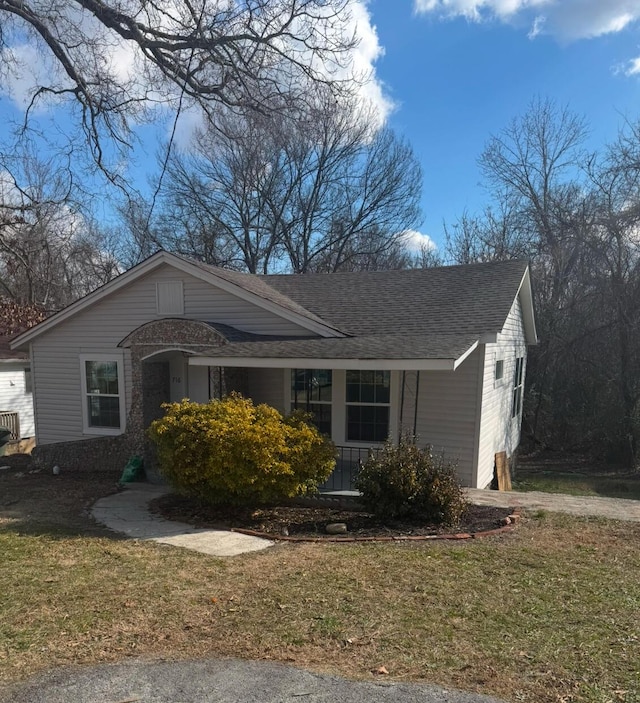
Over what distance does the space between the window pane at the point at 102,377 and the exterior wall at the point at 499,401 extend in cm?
862

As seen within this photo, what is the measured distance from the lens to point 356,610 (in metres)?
4.37

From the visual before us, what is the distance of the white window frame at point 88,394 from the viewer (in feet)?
41.4

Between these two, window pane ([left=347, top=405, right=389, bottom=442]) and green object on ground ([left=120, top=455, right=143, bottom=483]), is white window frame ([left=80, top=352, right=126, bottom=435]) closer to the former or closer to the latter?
green object on ground ([left=120, top=455, right=143, bottom=483])

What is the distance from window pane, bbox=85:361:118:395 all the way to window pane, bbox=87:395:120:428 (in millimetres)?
189

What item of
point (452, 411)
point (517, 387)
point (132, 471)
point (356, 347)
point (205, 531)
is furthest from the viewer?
point (517, 387)

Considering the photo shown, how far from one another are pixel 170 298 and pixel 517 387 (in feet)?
31.3

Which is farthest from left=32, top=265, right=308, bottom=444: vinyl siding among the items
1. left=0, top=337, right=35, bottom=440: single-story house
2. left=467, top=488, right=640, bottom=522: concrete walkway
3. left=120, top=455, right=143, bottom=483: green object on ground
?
left=467, top=488, right=640, bottom=522: concrete walkway

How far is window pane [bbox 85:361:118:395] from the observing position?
12797 millimetres

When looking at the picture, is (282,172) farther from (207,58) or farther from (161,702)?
(161,702)

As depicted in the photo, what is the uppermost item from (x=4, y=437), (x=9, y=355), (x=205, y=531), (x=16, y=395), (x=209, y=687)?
(x=9, y=355)

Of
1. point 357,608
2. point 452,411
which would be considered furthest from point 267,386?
point 357,608

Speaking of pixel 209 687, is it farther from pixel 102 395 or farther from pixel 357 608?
pixel 102 395

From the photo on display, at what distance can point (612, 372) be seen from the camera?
1795 centimetres

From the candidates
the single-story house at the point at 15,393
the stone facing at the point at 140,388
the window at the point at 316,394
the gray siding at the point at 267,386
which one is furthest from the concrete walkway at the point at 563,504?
the single-story house at the point at 15,393
